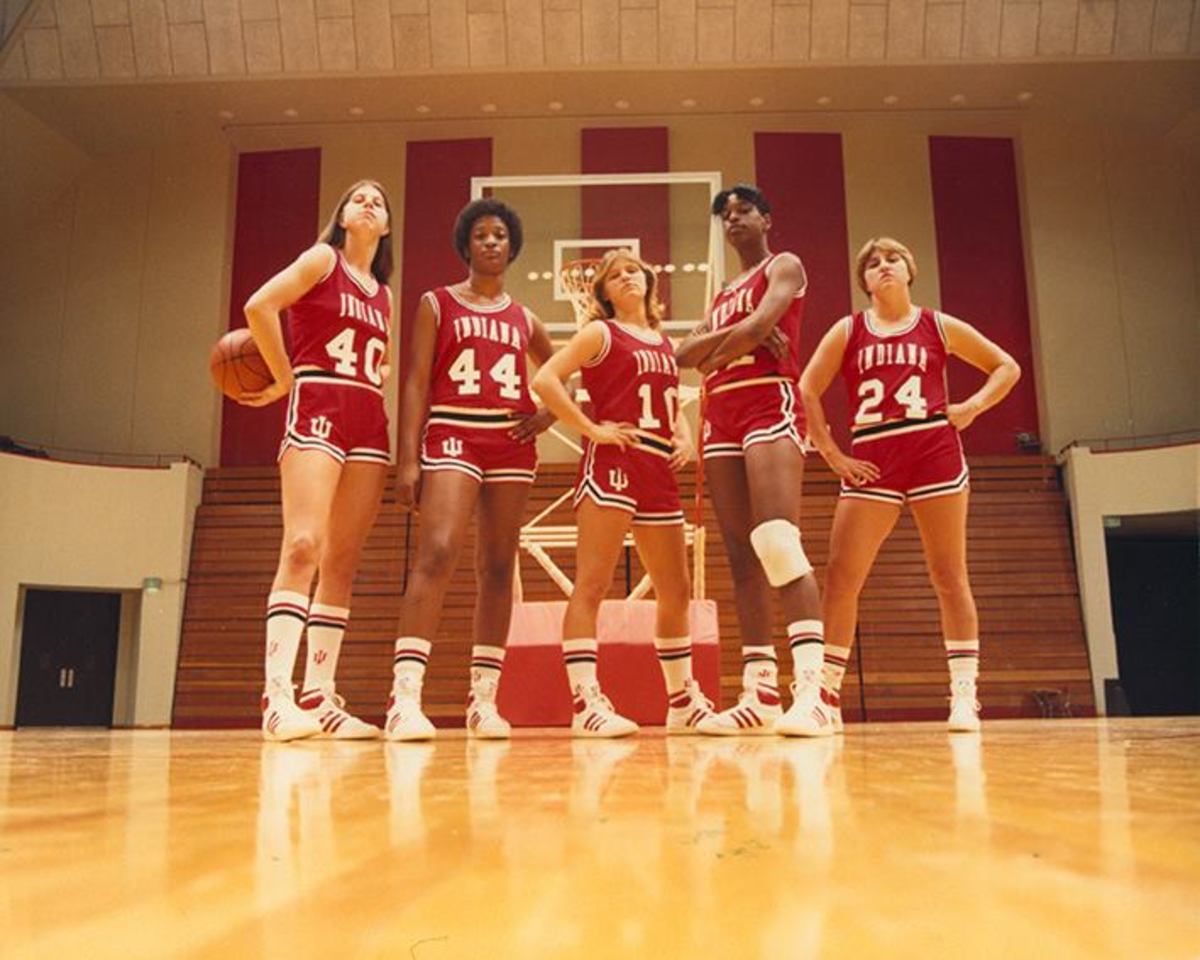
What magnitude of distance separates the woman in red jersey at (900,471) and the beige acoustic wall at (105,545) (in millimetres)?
7912

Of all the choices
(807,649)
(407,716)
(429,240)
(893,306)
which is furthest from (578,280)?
(407,716)

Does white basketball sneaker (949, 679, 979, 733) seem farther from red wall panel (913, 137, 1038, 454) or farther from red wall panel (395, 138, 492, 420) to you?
red wall panel (395, 138, 492, 420)

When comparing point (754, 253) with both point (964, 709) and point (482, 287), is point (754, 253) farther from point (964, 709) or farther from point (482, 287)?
point (964, 709)

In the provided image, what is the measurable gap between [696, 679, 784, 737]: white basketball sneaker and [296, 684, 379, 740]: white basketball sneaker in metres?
0.77

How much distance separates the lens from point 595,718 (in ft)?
8.06

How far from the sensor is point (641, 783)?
3.08 ft

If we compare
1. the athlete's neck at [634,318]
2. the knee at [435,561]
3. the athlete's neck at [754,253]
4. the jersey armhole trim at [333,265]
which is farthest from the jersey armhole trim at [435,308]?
the athlete's neck at [754,253]

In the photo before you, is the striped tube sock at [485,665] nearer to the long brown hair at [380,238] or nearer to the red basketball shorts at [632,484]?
the red basketball shorts at [632,484]

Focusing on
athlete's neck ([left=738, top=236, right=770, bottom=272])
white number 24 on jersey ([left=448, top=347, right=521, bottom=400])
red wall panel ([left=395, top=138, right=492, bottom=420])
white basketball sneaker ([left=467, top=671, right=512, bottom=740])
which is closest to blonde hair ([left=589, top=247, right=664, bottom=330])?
athlete's neck ([left=738, top=236, right=770, bottom=272])

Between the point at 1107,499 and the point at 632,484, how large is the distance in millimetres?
8104

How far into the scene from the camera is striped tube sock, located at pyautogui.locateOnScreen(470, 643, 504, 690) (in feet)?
8.44

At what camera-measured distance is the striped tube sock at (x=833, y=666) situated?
283 cm

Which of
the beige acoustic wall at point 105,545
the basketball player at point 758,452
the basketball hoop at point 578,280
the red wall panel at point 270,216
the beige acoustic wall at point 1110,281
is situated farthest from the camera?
the red wall panel at point 270,216

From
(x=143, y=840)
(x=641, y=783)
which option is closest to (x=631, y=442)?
(x=641, y=783)
